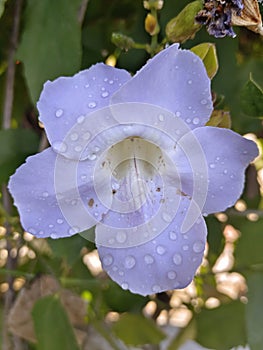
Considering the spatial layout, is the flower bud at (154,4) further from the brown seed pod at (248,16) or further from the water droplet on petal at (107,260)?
the water droplet on petal at (107,260)

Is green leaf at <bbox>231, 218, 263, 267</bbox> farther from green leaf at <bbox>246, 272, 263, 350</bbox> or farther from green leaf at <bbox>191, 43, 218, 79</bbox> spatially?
green leaf at <bbox>191, 43, 218, 79</bbox>

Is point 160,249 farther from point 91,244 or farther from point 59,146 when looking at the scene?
point 91,244

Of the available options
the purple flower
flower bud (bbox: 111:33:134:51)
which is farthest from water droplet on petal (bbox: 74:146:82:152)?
flower bud (bbox: 111:33:134:51)

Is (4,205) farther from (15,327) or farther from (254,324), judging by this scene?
(254,324)

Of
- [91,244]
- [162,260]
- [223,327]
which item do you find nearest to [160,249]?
[162,260]

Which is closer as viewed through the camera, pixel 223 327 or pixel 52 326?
pixel 52 326
